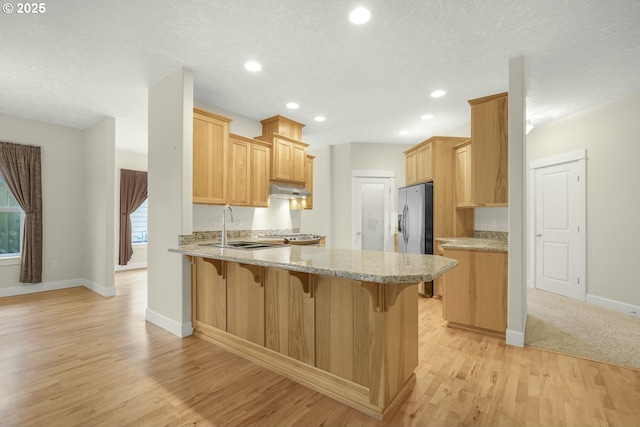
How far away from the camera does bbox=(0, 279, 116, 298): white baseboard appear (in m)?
4.58

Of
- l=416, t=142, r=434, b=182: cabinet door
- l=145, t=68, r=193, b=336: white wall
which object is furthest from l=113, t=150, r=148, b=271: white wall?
l=416, t=142, r=434, b=182: cabinet door

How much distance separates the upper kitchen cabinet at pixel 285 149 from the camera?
4.31 meters

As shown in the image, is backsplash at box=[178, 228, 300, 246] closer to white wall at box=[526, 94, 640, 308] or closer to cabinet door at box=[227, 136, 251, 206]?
cabinet door at box=[227, 136, 251, 206]

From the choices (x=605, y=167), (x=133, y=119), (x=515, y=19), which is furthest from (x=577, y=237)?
(x=133, y=119)

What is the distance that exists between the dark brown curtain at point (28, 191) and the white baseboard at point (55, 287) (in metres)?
0.14

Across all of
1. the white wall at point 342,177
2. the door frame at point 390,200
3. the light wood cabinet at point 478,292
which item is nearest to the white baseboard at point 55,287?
the white wall at point 342,177

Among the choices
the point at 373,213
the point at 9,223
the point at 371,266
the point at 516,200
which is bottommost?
the point at 371,266

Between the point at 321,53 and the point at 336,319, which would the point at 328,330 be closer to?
the point at 336,319

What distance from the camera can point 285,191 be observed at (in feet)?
14.2

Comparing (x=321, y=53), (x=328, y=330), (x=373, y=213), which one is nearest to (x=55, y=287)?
(x=328, y=330)

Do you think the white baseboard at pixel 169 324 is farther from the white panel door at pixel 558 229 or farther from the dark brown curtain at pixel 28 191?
the white panel door at pixel 558 229

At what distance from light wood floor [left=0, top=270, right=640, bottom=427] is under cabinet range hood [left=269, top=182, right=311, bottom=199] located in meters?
2.12

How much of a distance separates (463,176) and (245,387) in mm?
3684

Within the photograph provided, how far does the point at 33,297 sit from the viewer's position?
449 centimetres
